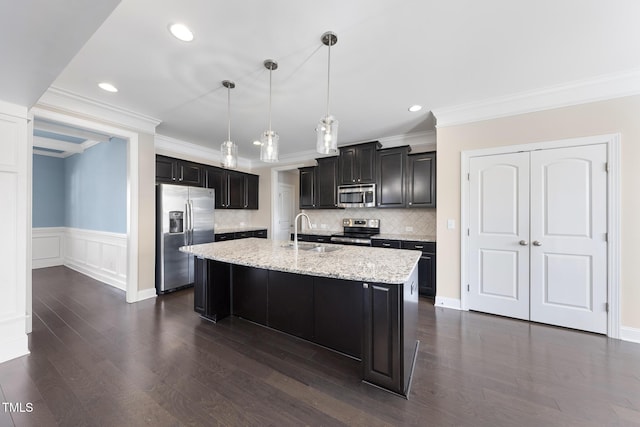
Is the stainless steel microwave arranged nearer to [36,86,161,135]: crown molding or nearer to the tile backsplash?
the tile backsplash

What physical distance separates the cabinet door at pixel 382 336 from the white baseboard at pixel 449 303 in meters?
1.99

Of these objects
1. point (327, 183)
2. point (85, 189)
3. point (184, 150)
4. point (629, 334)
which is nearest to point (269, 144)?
point (327, 183)

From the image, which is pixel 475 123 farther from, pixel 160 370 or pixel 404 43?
pixel 160 370

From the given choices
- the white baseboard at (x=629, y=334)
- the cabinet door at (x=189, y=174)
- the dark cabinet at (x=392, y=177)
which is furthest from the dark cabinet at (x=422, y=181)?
the cabinet door at (x=189, y=174)

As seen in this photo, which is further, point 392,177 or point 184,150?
point 184,150

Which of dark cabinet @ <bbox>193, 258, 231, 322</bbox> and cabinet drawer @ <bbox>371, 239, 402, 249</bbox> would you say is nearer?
dark cabinet @ <bbox>193, 258, 231, 322</bbox>

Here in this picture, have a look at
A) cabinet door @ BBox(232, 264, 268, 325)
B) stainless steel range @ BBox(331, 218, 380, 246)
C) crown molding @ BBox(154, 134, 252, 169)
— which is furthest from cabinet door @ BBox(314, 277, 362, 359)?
crown molding @ BBox(154, 134, 252, 169)

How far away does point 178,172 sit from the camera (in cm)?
420

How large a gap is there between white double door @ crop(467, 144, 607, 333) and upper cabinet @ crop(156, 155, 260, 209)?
179 inches

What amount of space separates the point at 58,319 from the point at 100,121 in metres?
2.49

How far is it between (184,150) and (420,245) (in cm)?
475

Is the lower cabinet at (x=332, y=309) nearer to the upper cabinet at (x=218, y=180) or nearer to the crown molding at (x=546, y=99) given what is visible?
the upper cabinet at (x=218, y=180)

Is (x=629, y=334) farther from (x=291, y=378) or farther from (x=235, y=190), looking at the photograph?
(x=235, y=190)

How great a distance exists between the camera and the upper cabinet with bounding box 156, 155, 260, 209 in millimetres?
4043
